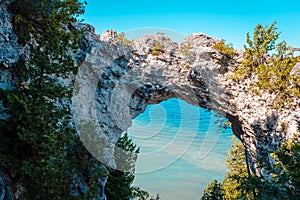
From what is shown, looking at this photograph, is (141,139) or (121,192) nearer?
(121,192)

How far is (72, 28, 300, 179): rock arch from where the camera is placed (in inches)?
352

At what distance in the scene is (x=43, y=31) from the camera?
5.69 metres

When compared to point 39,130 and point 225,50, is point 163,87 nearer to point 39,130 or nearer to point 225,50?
point 225,50

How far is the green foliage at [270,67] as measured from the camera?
8125 mm

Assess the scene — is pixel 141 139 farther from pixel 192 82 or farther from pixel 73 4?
pixel 73 4

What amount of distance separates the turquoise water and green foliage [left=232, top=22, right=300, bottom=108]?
5.56m

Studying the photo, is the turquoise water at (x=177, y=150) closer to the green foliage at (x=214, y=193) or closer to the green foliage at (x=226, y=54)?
the green foliage at (x=214, y=193)

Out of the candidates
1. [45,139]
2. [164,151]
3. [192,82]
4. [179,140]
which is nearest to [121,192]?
[192,82]

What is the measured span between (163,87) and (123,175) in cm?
399

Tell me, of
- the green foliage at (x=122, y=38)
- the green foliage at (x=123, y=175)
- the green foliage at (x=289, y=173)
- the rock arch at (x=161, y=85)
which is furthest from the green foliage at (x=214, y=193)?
the green foliage at (x=289, y=173)

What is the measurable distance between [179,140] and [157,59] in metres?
10.8

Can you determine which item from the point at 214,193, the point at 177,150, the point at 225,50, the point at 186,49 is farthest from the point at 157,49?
the point at 177,150

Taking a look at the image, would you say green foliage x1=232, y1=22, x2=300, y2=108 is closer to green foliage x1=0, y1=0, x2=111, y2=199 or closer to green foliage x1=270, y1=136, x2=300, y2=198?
green foliage x1=270, y1=136, x2=300, y2=198

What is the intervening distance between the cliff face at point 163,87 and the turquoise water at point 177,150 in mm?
4332
